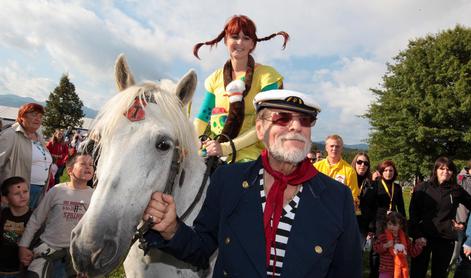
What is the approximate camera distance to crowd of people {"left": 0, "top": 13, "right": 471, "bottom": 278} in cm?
191

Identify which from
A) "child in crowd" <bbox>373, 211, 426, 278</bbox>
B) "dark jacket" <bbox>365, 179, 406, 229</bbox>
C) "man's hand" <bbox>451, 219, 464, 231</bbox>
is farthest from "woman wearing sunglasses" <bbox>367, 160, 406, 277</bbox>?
"man's hand" <bbox>451, 219, 464, 231</bbox>

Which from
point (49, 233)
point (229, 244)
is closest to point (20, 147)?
point (49, 233)

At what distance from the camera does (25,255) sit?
4.08 m

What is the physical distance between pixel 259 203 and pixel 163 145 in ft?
2.50

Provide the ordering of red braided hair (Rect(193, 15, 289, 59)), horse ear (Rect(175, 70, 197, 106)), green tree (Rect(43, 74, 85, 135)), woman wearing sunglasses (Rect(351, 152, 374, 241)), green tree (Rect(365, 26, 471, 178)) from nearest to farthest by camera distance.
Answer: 1. horse ear (Rect(175, 70, 197, 106))
2. red braided hair (Rect(193, 15, 289, 59))
3. woman wearing sunglasses (Rect(351, 152, 374, 241))
4. green tree (Rect(365, 26, 471, 178))
5. green tree (Rect(43, 74, 85, 135))

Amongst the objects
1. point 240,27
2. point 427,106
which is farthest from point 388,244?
point 427,106

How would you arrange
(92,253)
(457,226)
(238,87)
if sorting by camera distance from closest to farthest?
(92,253) < (238,87) < (457,226)

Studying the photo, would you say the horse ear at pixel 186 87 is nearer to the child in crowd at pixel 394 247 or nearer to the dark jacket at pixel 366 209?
the child in crowd at pixel 394 247

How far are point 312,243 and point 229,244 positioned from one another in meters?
0.47

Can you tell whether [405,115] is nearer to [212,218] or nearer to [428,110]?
[428,110]

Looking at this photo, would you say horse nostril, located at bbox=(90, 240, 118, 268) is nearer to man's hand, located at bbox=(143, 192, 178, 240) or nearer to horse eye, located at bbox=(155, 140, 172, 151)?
man's hand, located at bbox=(143, 192, 178, 240)

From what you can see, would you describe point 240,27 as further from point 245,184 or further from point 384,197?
point 384,197

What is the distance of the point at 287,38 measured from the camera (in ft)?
13.0

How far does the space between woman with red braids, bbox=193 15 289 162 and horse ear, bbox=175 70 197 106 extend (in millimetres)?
704
